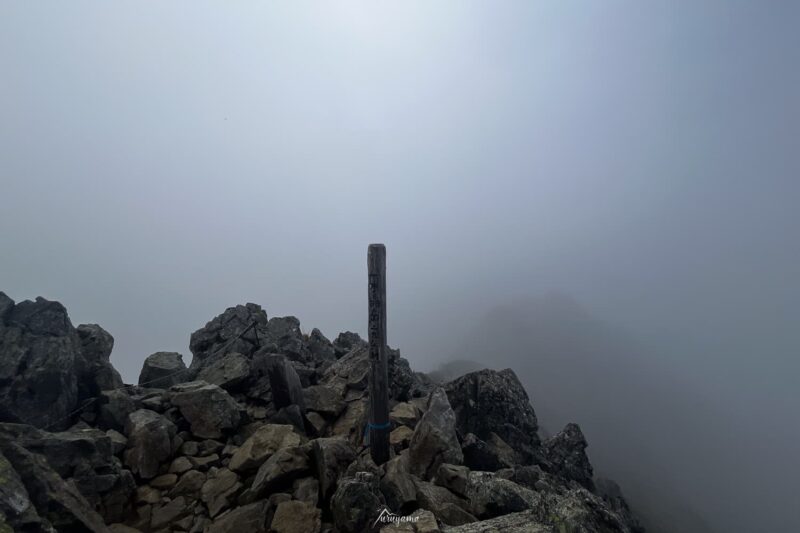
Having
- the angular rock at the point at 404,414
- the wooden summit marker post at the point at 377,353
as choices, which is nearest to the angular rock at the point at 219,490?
the wooden summit marker post at the point at 377,353

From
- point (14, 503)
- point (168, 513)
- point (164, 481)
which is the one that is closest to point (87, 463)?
point (164, 481)

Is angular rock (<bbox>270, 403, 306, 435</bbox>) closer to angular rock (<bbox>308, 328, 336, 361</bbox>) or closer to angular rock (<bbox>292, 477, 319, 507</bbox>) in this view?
angular rock (<bbox>292, 477, 319, 507</bbox>)

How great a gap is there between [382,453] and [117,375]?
29.9 ft

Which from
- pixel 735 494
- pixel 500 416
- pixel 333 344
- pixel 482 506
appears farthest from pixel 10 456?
pixel 735 494

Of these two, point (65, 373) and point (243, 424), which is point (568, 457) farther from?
point (65, 373)

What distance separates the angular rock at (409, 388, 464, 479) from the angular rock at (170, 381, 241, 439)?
515cm

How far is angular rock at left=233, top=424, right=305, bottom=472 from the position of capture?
8688mm

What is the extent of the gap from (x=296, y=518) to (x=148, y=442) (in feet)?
14.9

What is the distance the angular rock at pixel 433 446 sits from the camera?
29.9 ft

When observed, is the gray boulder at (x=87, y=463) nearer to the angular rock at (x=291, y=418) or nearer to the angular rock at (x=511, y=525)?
the angular rock at (x=291, y=418)

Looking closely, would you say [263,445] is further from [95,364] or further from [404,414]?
[95,364]

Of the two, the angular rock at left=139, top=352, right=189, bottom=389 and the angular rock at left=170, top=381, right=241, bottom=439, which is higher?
the angular rock at left=139, top=352, right=189, bottom=389

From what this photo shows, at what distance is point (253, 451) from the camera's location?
8.89 meters

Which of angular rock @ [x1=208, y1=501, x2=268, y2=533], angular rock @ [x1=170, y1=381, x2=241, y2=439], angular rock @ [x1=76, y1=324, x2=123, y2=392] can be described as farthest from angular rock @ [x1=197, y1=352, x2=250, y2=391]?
angular rock @ [x1=208, y1=501, x2=268, y2=533]
